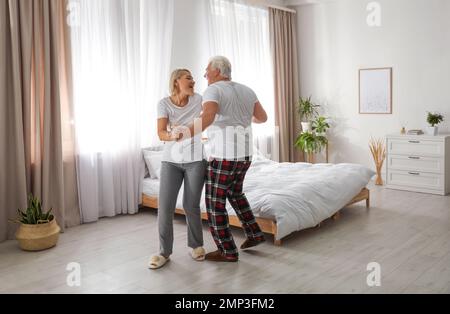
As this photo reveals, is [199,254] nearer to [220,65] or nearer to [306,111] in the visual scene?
[220,65]

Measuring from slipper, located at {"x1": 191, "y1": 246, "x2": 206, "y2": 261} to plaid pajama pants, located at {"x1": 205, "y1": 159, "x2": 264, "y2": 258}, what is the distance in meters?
0.15

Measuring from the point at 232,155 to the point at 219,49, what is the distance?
3085 millimetres

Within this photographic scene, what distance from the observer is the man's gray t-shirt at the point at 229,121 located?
3.26 m

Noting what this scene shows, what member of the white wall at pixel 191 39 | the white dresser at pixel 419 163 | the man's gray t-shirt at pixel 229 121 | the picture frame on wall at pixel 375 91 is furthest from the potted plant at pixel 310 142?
the man's gray t-shirt at pixel 229 121

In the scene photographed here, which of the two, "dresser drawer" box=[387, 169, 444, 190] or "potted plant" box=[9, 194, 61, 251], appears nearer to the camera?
"potted plant" box=[9, 194, 61, 251]

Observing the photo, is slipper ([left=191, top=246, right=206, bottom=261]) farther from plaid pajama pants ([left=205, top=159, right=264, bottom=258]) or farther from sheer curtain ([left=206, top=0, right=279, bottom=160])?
sheer curtain ([left=206, top=0, right=279, bottom=160])

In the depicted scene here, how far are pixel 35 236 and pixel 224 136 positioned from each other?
1.78m

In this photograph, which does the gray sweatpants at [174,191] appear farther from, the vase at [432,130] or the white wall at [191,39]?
the vase at [432,130]

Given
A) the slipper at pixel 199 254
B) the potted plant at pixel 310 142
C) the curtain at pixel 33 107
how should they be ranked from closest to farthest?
the slipper at pixel 199 254
the curtain at pixel 33 107
the potted plant at pixel 310 142

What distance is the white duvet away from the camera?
392 centimetres

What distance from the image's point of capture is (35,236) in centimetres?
382

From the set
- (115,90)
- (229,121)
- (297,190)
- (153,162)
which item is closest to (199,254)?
(229,121)

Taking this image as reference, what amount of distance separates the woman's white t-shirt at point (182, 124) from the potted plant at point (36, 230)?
1286 mm

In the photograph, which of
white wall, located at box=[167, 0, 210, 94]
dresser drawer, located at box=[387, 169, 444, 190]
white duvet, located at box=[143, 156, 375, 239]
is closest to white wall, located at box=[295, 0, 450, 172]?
dresser drawer, located at box=[387, 169, 444, 190]
